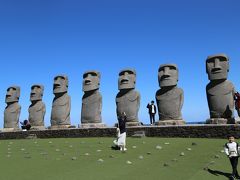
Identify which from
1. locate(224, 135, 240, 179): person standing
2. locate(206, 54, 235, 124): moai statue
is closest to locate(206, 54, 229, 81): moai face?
locate(206, 54, 235, 124): moai statue

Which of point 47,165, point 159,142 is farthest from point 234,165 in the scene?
point 159,142

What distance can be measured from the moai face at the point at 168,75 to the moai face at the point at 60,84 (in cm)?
735

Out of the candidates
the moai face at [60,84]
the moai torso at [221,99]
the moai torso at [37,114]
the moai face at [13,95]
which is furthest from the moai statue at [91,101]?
the moai torso at [221,99]

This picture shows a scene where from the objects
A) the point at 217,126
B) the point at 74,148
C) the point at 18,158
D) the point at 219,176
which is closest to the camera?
the point at 219,176

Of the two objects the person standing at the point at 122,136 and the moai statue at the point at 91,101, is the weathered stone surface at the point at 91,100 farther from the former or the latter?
the person standing at the point at 122,136

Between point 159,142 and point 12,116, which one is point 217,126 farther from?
point 12,116

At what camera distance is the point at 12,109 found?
93.1 feet

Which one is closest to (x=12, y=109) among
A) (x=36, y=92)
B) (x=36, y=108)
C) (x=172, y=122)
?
(x=36, y=108)

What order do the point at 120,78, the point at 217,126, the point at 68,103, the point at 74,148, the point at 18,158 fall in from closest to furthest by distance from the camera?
the point at 18,158, the point at 74,148, the point at 217,126, the point at 120,78, the point at 68,103

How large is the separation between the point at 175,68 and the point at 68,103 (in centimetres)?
820

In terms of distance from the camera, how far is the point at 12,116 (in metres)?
28.2

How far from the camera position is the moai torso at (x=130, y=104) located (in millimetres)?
22516

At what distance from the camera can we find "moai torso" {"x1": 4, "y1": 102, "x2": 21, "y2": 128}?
28172 millimetres

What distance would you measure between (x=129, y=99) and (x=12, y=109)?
1046cm
